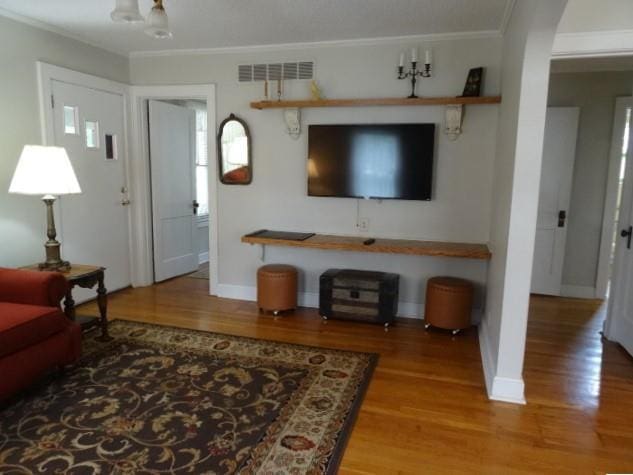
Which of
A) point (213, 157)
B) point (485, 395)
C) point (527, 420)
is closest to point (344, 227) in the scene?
point (213, 157)

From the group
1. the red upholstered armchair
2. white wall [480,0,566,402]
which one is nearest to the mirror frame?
the red upholstered armchair

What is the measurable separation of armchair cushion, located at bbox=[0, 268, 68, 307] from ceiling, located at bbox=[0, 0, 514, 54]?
1946 mm

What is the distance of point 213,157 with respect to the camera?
14.3ft

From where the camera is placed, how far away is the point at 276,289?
3.92 m

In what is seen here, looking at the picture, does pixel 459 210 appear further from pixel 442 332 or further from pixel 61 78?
pixel 61 78

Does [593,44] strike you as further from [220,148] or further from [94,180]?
[94,180]

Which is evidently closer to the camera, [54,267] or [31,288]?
[31,288]

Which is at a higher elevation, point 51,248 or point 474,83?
point 474,83

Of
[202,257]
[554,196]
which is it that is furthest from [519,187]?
[202,257]

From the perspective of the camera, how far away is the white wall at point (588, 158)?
14.6 feet

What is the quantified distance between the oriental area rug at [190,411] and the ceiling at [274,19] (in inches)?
97.5

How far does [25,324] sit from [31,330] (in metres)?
0.05

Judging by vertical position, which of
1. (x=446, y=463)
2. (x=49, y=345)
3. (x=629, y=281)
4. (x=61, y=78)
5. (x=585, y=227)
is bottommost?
(x=446, y=463)

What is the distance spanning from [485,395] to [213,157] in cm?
321
